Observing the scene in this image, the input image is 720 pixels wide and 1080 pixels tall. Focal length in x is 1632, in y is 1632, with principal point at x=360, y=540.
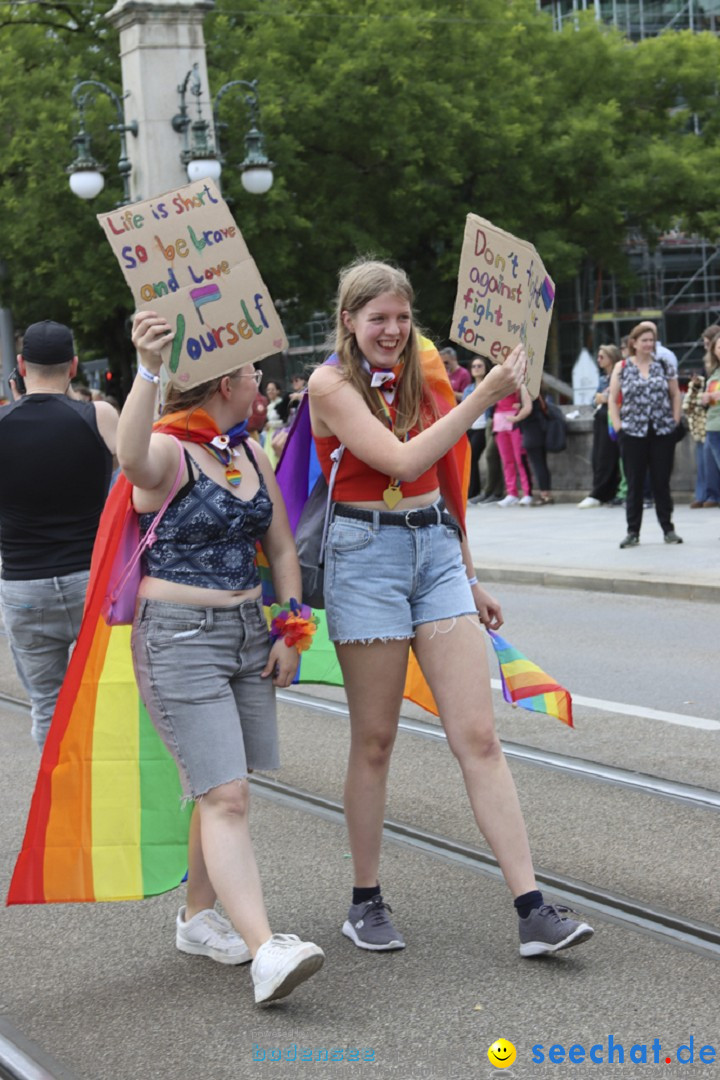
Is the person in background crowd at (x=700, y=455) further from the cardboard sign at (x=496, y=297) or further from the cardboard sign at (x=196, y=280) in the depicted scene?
the cardboard sign at (x=196, y=280)

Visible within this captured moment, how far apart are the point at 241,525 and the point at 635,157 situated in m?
37.0

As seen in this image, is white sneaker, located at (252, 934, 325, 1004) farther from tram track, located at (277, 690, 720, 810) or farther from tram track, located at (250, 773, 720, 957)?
tram track, located at (277, 690, 720, 810)

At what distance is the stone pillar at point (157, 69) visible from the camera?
2159cm

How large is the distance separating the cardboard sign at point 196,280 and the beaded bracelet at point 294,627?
Answer: 2.07ft

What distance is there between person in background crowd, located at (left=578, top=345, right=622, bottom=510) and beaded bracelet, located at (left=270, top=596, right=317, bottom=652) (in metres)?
13.0

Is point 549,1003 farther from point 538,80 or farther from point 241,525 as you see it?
point 538,80

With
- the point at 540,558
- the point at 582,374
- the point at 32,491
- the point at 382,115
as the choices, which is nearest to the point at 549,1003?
the point at 32,491

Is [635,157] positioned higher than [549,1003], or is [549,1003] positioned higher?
[635,157]

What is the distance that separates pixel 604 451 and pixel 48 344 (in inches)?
505

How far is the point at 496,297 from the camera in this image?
4.31 meters

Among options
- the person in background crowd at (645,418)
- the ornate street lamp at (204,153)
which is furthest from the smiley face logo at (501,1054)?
the ornate street lamp at (204,153)

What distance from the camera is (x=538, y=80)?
3841cm

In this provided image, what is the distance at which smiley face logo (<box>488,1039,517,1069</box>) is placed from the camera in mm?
3510

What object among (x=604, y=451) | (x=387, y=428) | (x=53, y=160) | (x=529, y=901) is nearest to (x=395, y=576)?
(x=387, y=428)
